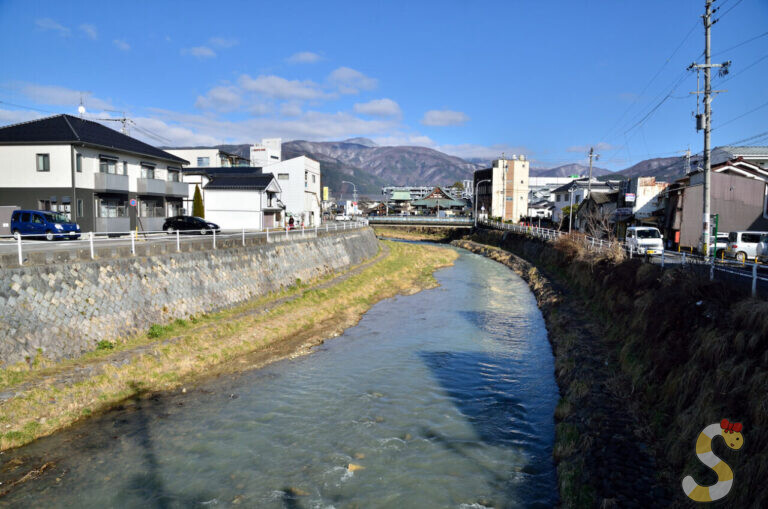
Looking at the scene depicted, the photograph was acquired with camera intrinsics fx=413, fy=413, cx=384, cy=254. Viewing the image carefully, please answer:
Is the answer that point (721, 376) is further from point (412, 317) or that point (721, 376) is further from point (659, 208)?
point (659, 208)

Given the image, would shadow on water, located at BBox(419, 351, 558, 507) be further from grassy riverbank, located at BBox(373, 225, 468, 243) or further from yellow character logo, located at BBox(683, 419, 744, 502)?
grassy riverbank, located at BBox(373, 225, 468, 243)

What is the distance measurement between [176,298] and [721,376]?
58.2 ft

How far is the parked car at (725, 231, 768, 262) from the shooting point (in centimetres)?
2192

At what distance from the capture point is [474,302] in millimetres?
27703

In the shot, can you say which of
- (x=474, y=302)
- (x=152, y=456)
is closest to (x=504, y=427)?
(x=152, y=456)

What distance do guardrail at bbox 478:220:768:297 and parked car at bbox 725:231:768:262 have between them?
259 cm

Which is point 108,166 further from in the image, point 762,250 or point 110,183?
point 762,250

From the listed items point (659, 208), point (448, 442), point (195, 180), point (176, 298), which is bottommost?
point (448, 442)

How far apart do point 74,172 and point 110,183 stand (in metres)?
2.34

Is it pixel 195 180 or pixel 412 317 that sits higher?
pixel 195 180

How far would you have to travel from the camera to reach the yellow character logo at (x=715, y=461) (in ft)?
21.7

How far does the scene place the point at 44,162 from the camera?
2625 centimetres

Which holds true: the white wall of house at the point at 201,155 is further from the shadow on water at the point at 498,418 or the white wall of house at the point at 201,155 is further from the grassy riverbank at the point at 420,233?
the shadow on water at the point at 498,418

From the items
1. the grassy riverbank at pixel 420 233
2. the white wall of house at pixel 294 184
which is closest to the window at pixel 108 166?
the white wall of house at pixel 294 184
